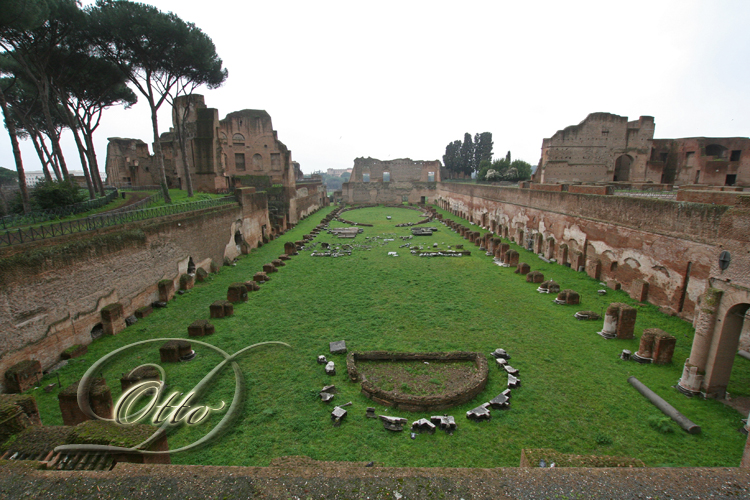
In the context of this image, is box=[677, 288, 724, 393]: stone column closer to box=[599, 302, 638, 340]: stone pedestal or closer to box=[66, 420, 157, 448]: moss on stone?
box=[599, 302, 638, 340]: stone pedestal

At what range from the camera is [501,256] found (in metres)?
16.8

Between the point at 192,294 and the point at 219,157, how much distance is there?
60.9 ft

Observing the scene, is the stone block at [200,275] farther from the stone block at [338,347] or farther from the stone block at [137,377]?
the stone block at [338,347]

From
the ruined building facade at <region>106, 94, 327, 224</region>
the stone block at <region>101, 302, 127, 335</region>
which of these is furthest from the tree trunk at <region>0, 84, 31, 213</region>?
the ruined building facade at <region>106, 94, 327, 224</region>

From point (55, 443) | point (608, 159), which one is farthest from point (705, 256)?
point (608, 159)

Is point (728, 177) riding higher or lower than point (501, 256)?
higher

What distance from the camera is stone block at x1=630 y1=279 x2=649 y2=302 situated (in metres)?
10.7

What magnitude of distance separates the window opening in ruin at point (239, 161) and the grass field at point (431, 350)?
922 inches

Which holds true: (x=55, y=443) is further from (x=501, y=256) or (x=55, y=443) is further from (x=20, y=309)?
(x=501, y=256)

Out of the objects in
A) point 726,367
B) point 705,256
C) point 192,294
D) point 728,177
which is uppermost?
point 728,177

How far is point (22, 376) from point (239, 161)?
30521 millimetres

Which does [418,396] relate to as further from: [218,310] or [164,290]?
[164,290]

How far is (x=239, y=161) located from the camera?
3444cm

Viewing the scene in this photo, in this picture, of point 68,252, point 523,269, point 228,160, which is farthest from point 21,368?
point 228,160
